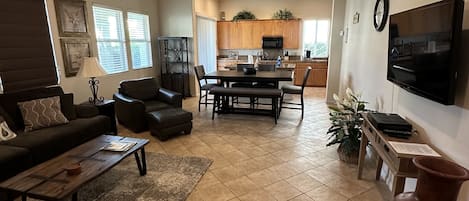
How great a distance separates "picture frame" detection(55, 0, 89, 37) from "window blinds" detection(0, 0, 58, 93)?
0.25 m

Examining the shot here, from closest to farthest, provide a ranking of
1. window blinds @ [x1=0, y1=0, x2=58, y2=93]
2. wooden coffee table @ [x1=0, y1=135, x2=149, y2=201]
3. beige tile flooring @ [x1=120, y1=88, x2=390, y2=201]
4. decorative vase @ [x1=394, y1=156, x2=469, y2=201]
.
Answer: decorative vase @ [x1=394, y1=156, x2=469, y2=201]
wooden coffee table @ [x1=0, y1=135, x2=149, y2=201]
beige tile flooring @ [x1=120, y1=88, x2=390, y2=201]
window blinds @ [x1=0, y1=0, x2=58, y2=93]

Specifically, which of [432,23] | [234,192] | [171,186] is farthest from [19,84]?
[432,23]

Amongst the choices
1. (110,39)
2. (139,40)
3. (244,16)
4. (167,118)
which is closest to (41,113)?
(167,118)

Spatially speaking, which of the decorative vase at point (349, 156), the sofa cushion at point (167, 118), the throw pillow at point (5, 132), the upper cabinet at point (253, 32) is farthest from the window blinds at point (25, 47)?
the upper cabinet at point (253, 32)

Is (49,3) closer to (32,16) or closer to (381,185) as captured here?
(32,16)

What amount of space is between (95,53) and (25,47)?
3.95 feet

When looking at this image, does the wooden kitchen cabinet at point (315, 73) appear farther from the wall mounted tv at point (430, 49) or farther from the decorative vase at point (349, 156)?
the wall mounted tv at point (430, 49)

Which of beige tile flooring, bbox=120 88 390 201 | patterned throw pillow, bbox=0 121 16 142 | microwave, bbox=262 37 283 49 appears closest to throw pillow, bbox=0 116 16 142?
patterned throw pillow, bbox=0 121 16 142

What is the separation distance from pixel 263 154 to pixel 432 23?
229 cm

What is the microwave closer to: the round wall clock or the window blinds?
the round wall clock

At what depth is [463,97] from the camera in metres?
1.62

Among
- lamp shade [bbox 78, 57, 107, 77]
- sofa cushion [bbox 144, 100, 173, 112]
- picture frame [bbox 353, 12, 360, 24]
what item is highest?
picture frame [bbox 353, 12, 360, 24]

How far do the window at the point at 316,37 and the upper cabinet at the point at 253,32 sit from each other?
0.49 metres

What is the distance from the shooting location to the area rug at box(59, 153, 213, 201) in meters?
2.49
